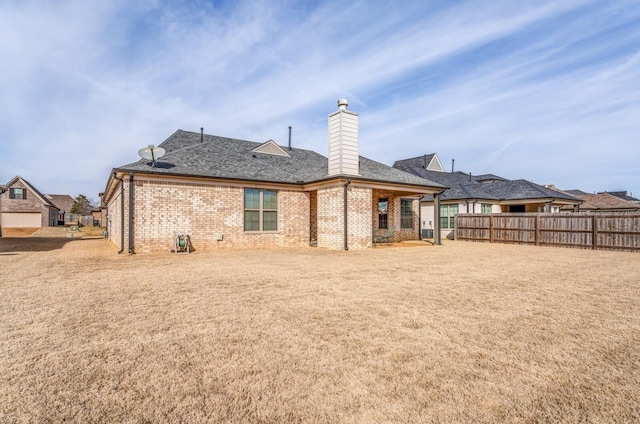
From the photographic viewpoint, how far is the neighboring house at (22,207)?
35344mm

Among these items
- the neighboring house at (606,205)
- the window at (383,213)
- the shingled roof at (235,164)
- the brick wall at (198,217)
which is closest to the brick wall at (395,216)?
the window at (383,213)

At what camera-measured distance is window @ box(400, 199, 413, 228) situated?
60.3ft

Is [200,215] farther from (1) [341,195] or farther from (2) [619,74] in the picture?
(2) [619,74]

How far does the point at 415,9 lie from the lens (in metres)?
10.4

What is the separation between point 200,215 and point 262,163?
4.42 meters

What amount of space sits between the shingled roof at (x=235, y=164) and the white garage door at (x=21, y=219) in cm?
3266

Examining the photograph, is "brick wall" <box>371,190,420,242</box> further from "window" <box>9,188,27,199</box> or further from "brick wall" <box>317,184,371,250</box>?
"window" <box>9,188,27,199</box>

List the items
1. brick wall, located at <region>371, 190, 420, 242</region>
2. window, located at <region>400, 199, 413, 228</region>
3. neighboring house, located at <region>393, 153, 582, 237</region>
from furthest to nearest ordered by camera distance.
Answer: neighboring house, located at <region>393, 153, 582, 237</region> < window, located at <region>400, 199, 413, 228</region> < brick wall, located at <region>371, 190, 420, 242</region>

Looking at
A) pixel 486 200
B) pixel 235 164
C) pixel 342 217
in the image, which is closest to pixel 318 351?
pixel 342 217

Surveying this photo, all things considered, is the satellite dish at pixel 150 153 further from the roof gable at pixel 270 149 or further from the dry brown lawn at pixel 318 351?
the dry brown lawn at pixel 318 351

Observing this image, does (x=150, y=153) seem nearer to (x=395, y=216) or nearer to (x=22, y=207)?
(x=395, y=216)

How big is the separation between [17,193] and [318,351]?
46.6m

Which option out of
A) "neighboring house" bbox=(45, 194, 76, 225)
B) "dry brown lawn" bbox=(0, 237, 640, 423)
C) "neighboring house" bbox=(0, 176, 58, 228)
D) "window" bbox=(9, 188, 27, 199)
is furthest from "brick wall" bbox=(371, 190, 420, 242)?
"neighboring house" bbox=(45, 194, 76, 225)

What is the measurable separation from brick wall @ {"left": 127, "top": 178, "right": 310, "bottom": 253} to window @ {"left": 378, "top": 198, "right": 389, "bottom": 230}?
5.30 metres
